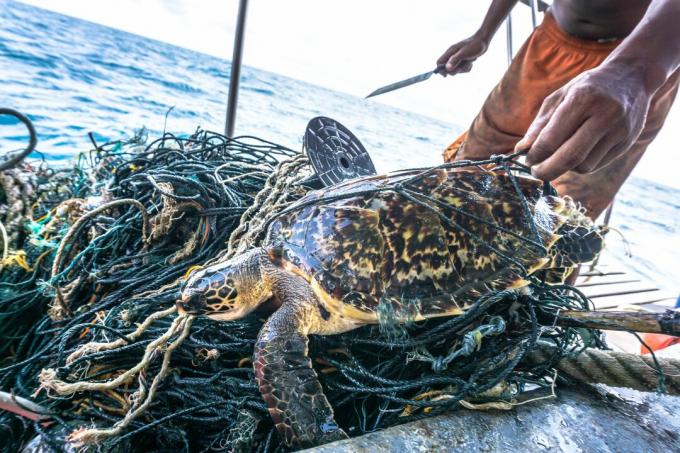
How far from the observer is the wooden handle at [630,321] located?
86 cm

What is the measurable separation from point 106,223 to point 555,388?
193 cm

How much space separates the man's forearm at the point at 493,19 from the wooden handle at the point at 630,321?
2110 millimetres

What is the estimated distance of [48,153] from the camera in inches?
229

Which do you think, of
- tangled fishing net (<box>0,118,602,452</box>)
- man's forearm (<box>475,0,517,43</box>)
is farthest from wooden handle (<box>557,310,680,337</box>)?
man's forearm (<box>475,0,517,43</box>)

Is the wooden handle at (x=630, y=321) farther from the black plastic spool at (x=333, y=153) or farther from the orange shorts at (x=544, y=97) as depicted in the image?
the orange shorts at (x=544, y=97)

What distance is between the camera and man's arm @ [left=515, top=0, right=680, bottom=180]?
3.14 ft

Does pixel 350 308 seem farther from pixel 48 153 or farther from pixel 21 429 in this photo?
pixel 48 153

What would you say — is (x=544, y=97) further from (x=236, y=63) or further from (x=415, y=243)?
(x=236, y=63)

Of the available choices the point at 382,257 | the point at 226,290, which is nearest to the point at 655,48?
the point at 382,257

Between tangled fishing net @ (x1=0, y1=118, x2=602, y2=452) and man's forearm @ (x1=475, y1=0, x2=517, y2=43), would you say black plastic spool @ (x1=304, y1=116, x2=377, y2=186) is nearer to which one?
tangled fishing net @ (x1=0, y1=118, x2=602, y2=452)

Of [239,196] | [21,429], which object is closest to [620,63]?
[239,196]

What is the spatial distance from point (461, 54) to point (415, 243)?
1.80 metres

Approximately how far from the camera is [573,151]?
98 centimetres

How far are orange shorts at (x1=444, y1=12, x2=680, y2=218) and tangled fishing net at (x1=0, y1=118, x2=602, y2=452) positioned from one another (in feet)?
2.92
